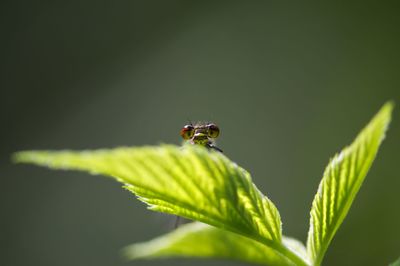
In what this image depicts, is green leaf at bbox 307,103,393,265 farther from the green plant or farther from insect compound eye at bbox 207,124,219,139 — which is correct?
insect compound eye at bbox 207,124,219,139

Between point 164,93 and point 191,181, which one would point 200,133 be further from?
point 164,93

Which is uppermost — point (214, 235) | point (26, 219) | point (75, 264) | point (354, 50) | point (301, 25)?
point (301, 25)

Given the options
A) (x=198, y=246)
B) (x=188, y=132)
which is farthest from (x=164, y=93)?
(x=198, y=246)

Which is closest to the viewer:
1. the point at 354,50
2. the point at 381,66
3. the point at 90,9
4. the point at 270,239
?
the point at 270,239

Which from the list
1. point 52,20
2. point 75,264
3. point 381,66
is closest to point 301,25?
point 381,66

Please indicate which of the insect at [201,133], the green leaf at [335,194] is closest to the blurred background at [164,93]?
the insect at [201,133]

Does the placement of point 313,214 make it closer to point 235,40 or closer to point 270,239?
point 270,239

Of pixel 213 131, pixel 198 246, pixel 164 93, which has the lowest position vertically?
pixel 198 246
